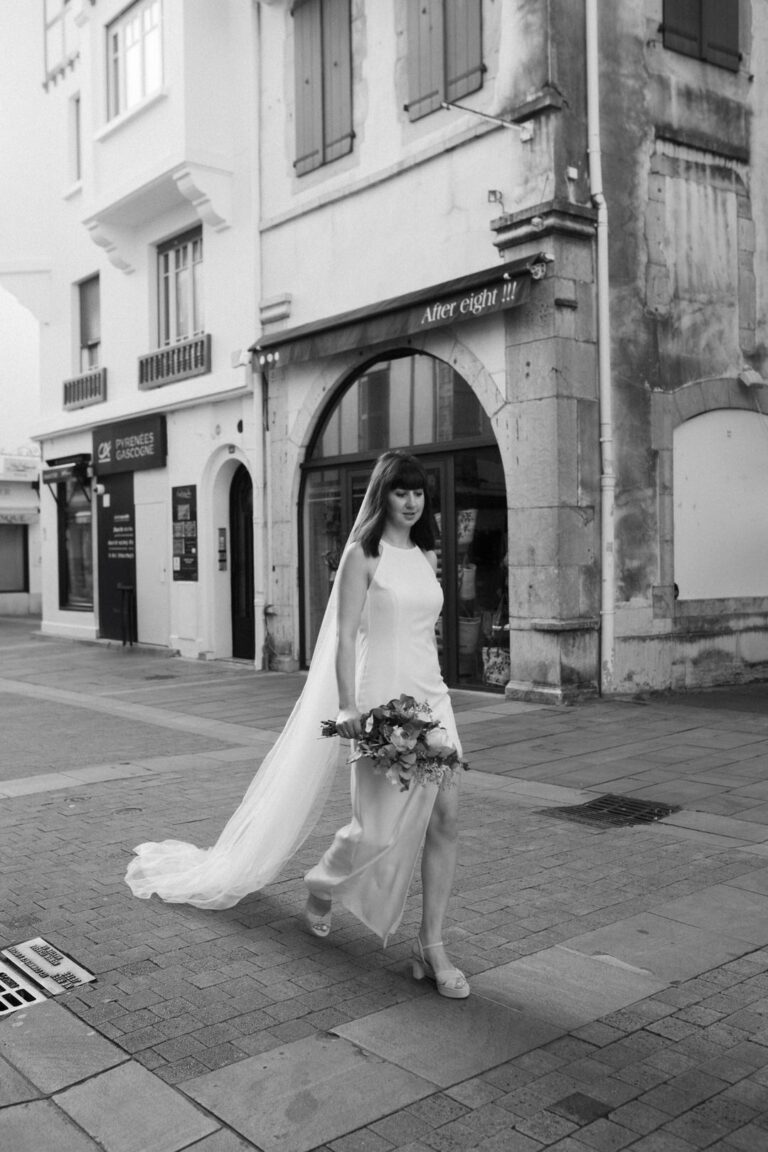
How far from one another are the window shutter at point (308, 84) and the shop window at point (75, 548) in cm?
823

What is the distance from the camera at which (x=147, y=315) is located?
1789 centimetres

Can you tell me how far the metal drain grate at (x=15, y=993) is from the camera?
12.5 ft

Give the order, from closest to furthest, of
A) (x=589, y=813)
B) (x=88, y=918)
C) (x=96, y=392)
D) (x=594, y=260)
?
(x=88, y=918) < (x=589, y=813) < (x=594, y=260) < (x=96, y=392)

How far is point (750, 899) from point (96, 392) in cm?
1653

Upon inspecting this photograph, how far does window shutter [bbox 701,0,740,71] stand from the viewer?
12.1m

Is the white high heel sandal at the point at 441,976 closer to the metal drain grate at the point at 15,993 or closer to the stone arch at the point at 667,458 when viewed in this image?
the metal drain grate at the point at 15,993

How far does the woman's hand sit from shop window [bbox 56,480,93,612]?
16868mm

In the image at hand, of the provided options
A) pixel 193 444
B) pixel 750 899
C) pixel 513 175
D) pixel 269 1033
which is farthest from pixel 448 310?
pixel 269 1033

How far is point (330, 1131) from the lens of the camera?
2.94 metres

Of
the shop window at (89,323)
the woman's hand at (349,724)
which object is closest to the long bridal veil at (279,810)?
the woman's hand at (349,724)

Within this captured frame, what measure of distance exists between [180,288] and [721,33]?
8.67 metres

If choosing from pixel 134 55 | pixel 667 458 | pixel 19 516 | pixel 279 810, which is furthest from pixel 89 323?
pixel 279 810

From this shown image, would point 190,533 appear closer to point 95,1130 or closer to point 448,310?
point 448,310

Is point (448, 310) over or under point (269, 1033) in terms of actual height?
over
